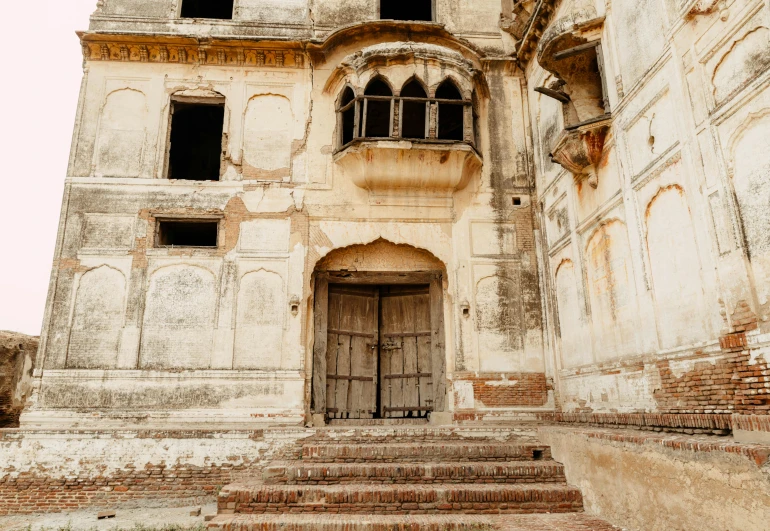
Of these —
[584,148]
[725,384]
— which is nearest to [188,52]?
[584,148]

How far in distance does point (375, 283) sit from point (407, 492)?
16.0 feet

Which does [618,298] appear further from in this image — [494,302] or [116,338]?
[116,338]

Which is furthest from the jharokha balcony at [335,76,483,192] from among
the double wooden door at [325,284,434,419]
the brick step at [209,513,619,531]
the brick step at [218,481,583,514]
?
the brick step at [209,513,619,531]

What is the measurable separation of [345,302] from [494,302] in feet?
9.31

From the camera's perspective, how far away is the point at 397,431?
26.2ft

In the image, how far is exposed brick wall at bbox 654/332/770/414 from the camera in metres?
4.84

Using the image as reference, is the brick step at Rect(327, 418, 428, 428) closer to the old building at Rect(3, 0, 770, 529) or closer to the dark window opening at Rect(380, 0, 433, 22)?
the old building at Rect(3, 0, 770, 529)

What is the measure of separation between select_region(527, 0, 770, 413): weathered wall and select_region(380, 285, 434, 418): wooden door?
258cm

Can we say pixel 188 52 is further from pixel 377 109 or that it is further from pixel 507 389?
pixel 507 389

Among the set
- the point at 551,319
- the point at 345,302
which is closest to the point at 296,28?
the point at 345,302

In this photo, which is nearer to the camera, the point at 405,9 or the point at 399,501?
the point at 399,501

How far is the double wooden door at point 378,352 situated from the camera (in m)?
10.3

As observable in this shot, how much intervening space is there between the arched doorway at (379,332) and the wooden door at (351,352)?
0.02 metres

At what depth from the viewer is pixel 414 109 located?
11609 mm
